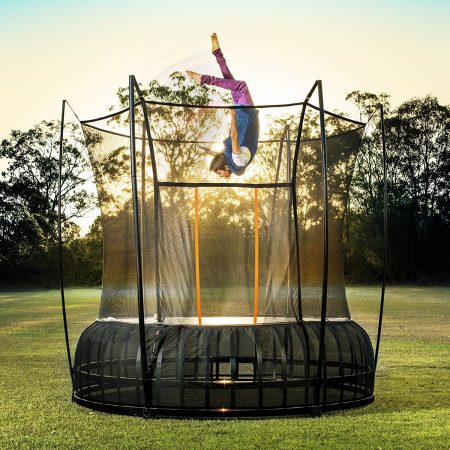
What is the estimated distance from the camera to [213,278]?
7.18 metres

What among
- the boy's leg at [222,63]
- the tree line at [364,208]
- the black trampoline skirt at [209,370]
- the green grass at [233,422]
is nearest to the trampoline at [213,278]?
the black trampoline skirt at [209,370]

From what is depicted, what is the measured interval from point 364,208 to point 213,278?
42864 mm

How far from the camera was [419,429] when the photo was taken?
6977 mm

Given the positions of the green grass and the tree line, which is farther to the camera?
the tree line

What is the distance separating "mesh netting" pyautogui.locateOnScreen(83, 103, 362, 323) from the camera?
23.5ft

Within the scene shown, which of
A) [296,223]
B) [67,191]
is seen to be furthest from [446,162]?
[296,223]

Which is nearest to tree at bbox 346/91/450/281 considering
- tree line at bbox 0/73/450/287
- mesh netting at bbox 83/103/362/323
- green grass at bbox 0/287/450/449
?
tree line at bbox 0/73/450/287

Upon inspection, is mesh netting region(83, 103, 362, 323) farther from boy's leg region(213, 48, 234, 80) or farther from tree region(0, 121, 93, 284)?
tree region(0, 121, 93, 284)

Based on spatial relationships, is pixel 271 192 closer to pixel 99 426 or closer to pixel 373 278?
pixel 99 426

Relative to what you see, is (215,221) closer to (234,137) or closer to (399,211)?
(234,137)

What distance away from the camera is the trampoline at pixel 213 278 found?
22.3ft

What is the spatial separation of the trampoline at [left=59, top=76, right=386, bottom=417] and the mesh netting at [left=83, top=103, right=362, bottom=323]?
0.04ft

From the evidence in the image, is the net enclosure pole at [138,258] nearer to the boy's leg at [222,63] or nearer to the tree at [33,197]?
the boy's leg at [222,63]

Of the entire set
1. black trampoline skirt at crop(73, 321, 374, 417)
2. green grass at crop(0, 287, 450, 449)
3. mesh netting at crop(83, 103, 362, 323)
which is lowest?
green grass at crop(0, 287, 450, 449)
